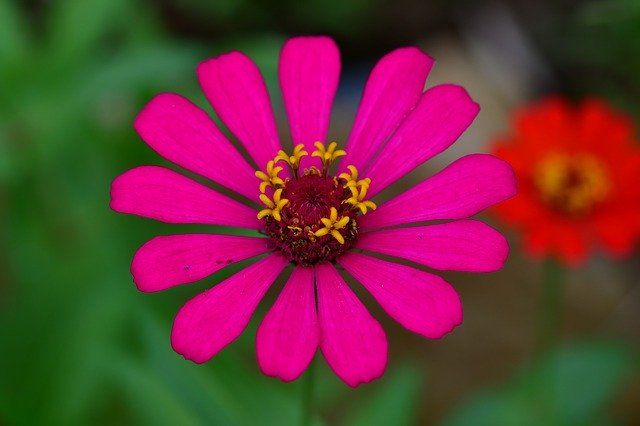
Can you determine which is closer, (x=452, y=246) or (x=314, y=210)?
(x=452, y=246)

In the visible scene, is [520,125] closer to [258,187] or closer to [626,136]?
[626,136]

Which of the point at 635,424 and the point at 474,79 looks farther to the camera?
the point at 474,79

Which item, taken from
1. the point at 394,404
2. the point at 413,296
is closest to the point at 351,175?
the point at 413,296

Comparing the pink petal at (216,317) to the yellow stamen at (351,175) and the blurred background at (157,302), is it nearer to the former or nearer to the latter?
the yellow stamen at (351,175)

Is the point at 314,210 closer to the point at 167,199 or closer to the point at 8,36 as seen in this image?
the point at 167,199

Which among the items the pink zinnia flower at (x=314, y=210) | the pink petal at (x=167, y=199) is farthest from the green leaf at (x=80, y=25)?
the pink petal at (x=167, y=199)

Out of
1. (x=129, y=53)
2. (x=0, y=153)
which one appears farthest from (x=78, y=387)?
(x=129, y=53)
